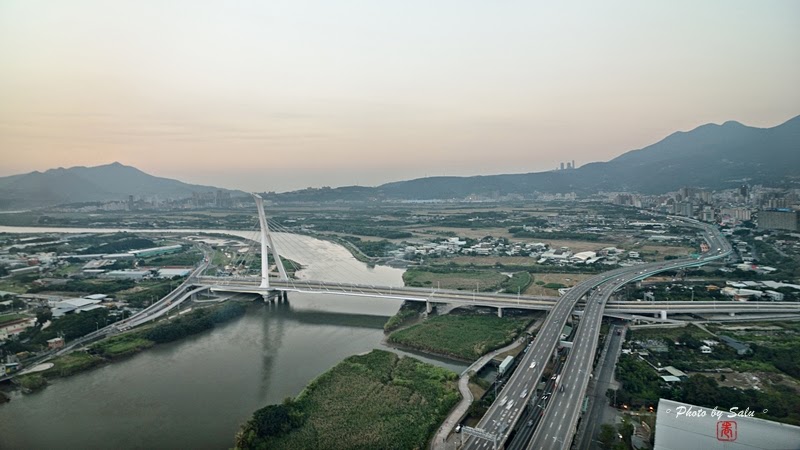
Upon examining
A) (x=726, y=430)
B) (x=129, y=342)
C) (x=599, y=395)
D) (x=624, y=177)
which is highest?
(x=624, y=177)

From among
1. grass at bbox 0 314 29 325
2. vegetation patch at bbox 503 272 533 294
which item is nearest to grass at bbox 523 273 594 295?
vegetation patch at bbox 503 272 533 294

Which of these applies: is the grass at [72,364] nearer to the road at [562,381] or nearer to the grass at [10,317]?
the grass at [10,317]

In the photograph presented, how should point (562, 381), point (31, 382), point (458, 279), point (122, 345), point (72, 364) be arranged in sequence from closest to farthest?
point (562, 381) < point (31, 382) < point (72, 364) < point (122, 345) < point (458, 279)

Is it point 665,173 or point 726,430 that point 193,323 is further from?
point 665,173

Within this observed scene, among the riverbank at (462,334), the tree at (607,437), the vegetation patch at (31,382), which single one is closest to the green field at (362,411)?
the riverbank at (462,334)

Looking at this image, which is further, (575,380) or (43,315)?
(43,315)

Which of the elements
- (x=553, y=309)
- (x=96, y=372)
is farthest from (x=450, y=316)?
(x=96, y=372)

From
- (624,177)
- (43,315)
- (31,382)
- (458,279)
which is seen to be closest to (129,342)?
(31,382)

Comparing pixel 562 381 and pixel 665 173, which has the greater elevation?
pixel 665 173
